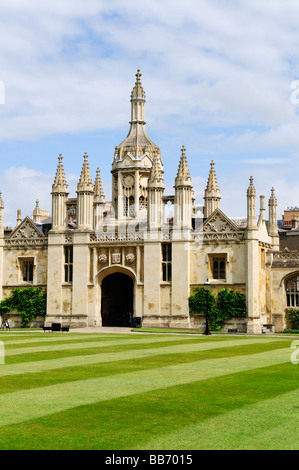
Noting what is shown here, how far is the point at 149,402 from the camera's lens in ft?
44.0

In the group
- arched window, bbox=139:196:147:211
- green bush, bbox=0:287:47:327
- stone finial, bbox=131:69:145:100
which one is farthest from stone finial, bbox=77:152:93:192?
green bush, bbox=0:287:47:327

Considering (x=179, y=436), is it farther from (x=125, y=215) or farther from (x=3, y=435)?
(x=125, y=215)

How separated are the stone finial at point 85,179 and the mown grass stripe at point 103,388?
35143 millimetres

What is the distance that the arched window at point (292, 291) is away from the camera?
53562mm

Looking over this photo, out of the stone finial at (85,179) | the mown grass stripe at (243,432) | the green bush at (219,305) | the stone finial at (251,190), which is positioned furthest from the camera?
the stone finial at (85,179)

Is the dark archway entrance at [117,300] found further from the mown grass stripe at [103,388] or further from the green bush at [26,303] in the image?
the mown grass stripe at [103,388]

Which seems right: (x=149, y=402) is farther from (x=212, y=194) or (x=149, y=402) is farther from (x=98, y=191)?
(x=98, y=191)

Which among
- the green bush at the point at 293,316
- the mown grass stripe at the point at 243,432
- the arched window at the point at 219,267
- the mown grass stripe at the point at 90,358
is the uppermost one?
the arched window at the point at 219,267

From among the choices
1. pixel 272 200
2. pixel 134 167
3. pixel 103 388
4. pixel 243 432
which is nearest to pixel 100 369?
pixel 103 388

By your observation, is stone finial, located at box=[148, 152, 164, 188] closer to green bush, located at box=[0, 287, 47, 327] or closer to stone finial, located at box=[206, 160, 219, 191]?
stone finial, located at box=[206, 160, 219, 191]

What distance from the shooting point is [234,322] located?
50.8 metres

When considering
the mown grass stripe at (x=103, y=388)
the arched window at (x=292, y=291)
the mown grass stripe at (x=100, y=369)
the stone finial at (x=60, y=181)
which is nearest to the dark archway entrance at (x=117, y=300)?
the stone finial at (x=60, y=181)

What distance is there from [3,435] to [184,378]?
7.10 meters
